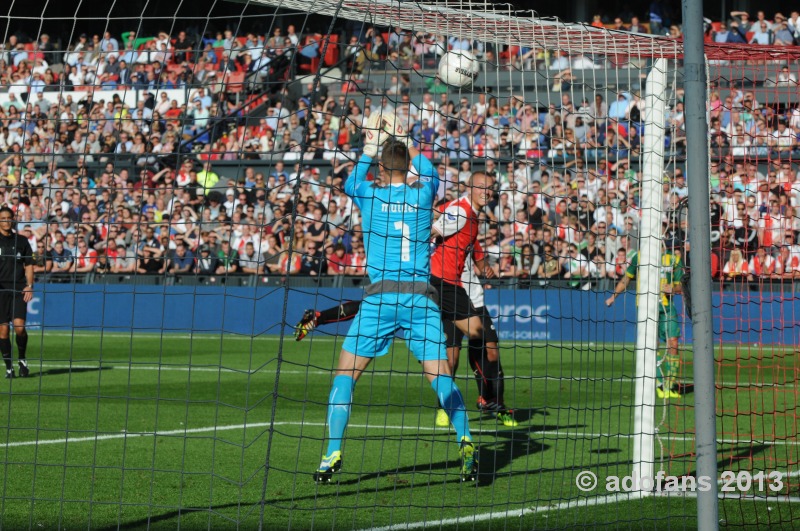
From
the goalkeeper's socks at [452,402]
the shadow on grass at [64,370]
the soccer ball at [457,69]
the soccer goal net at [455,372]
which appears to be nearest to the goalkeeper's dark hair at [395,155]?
the soccer goal net at [455,372]

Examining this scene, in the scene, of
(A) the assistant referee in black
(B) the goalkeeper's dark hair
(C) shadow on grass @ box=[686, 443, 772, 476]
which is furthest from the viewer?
(A) the assistant referee in black

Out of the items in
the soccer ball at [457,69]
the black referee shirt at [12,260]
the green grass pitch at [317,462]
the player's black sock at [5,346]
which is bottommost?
the green grass pitch at [317,462]

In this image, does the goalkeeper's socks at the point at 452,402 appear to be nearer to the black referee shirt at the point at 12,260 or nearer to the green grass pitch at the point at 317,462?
the green grass pitch at the point at 317,462

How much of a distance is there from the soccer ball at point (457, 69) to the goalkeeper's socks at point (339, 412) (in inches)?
78.9

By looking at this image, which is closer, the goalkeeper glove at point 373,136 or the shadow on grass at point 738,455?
the goalkeeper glove at point 373,136

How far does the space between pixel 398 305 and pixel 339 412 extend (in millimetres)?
762

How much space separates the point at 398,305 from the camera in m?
7.07

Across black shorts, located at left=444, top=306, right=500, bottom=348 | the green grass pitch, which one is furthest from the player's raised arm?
black shorts, located at left=444, top=306, right=500, bottom=348

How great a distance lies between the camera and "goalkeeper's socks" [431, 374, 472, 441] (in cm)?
717

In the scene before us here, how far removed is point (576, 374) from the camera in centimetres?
1573

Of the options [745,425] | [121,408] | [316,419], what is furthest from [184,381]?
[745,425]

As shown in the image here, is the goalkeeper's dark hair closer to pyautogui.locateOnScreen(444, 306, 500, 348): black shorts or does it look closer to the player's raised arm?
the player's raised arm

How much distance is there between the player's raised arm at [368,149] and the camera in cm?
662

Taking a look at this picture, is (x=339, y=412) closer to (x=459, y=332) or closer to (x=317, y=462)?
(x=317, y=462)
